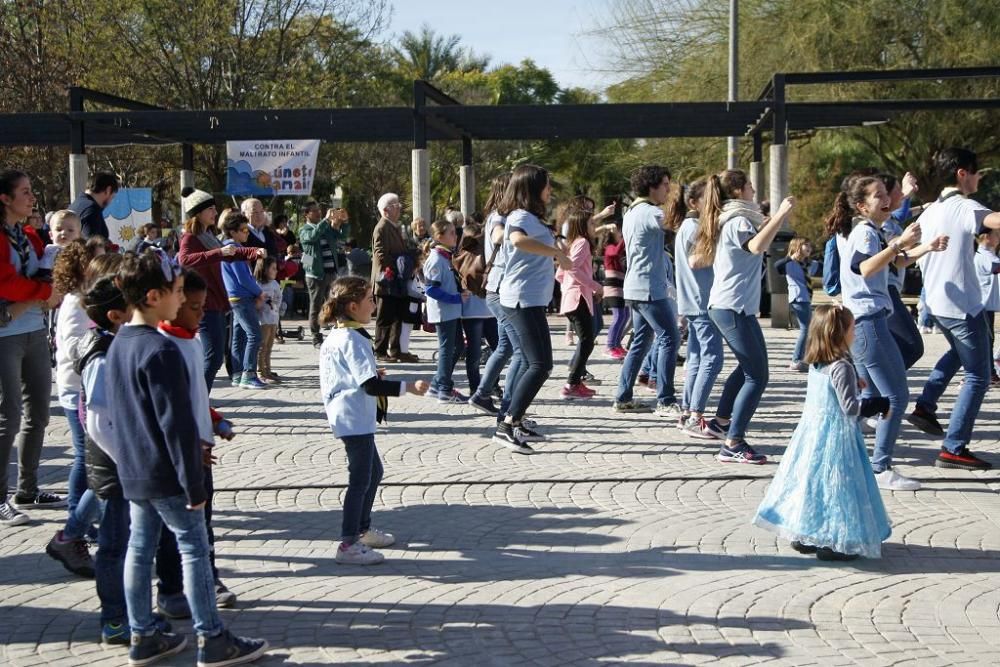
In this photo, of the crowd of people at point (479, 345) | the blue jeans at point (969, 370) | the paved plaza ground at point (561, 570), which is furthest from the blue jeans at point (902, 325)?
the blue jeans at point (969, 370)

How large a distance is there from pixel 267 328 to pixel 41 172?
20548mm

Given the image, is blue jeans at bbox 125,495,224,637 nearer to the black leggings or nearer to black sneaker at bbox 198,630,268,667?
black sneaker at bbox 198,630,268,667

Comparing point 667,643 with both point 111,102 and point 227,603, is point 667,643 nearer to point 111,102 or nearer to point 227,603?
point 227,603

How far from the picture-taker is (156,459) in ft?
14.3

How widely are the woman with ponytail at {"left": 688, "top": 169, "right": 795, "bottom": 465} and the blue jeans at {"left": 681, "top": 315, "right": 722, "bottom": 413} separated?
0.41 metres

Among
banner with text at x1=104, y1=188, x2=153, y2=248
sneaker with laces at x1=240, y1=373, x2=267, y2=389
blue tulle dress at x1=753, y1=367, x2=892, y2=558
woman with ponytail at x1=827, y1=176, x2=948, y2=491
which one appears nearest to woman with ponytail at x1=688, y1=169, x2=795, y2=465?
woman with ponytail at x1=827, y1=176, x2=948, y2=491

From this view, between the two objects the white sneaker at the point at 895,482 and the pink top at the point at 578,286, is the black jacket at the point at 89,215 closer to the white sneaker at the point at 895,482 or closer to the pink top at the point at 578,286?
the pink top at the point at 578,286

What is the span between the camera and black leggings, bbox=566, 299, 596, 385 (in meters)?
10.7

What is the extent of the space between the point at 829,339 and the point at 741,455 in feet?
7.15

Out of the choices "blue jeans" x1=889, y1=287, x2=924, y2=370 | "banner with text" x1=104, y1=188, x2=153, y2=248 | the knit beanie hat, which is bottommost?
"blue jeans" x1=889, y1=287, x2=924, y2=370

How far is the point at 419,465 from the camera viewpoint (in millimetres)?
8164

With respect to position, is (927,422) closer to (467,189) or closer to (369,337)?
(369,337)

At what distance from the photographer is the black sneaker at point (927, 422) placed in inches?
355

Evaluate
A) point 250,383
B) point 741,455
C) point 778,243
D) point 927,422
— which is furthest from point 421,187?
point 741,455
